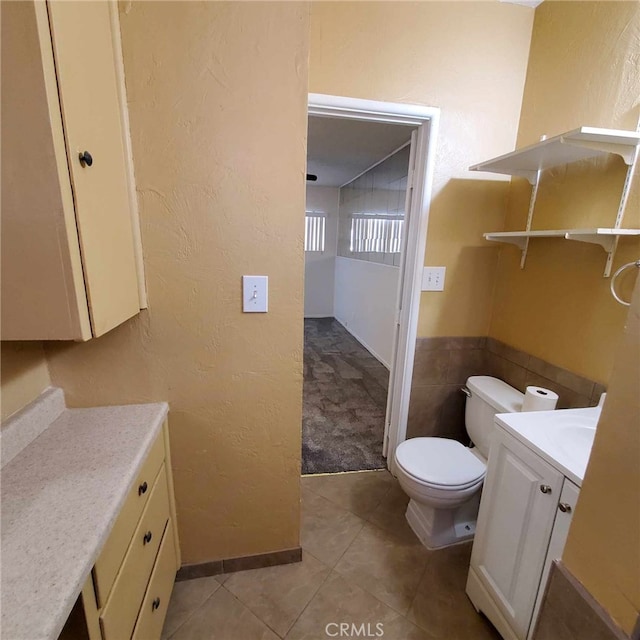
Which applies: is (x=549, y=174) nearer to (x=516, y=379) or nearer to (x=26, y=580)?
(x=516, y=379)

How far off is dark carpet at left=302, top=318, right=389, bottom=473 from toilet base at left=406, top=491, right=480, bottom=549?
1.57 feet

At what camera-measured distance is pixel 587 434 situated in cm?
113

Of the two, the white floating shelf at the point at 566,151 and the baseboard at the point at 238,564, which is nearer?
the white floating shelf at the point at 566,151

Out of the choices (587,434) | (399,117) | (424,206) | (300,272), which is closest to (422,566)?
(587,434)

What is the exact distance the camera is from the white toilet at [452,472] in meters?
1.45

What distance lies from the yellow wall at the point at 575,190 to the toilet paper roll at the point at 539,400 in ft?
0.59

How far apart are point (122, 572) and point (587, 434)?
146cm

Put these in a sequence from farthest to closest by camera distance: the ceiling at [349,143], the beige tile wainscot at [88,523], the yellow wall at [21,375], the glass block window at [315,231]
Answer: the glass block window at [315,231] < the ceiling at [349,143] < the yellow wall at [21,375] < the beige tile wainscot at [88,523]

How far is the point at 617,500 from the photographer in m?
0.46

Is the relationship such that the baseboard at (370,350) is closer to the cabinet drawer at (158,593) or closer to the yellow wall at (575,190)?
the yellow wall at (575,190)

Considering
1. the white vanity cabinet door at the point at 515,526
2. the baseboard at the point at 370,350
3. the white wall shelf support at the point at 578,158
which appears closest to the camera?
the white vanity cabinet door at the point at 515,526

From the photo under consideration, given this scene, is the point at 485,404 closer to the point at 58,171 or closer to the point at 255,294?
the point at 255,294

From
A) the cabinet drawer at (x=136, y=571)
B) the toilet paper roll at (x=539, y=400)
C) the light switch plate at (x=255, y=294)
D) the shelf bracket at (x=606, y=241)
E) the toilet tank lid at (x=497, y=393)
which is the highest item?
the shelf bracket at (x=606, y=241)

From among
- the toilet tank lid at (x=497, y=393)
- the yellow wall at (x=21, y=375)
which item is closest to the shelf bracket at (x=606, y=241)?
the toilet tank lid at (x=497, y=393)
